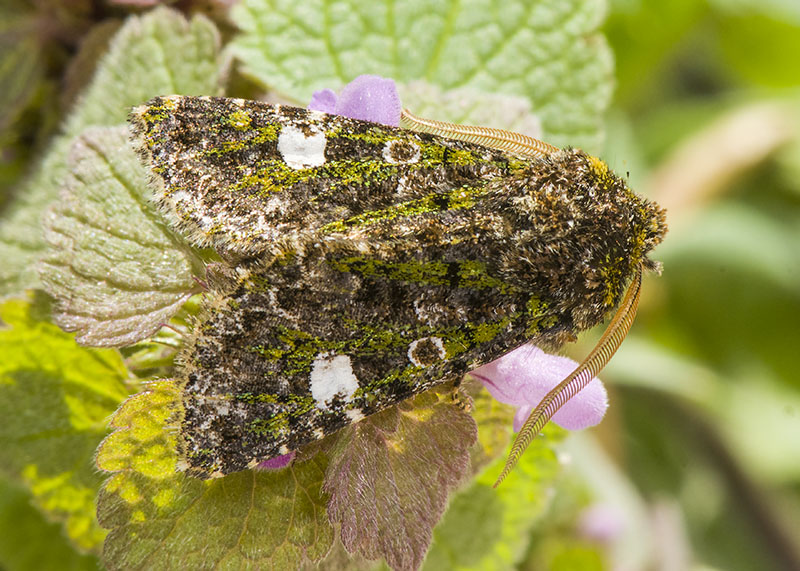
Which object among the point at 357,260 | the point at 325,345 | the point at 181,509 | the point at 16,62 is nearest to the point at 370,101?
the point at 357,260

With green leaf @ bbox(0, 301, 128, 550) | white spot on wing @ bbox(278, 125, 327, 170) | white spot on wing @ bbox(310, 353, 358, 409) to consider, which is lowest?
green leaf @ bbox(0, 301, 128, 550)

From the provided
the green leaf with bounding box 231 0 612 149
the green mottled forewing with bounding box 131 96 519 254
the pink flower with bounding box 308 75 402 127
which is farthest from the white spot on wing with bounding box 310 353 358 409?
the green leaf with bounding box 231 0 612 149

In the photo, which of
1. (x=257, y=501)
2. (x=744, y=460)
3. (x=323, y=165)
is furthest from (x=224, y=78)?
(x=744, y=460)

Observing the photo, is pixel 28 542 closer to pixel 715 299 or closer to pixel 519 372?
pixel 519 372

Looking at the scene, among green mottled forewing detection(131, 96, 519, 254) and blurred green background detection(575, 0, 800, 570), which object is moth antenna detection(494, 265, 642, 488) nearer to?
green mottled forewing detection(131, 96, 519, 254)

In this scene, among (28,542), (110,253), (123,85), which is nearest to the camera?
(110,253)

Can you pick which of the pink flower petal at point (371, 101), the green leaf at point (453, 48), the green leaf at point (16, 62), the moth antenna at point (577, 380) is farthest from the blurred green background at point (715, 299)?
the green leaf at point (16, 62)

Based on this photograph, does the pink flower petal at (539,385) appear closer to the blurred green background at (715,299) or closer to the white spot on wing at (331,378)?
the white spot on wing at (331,378)
